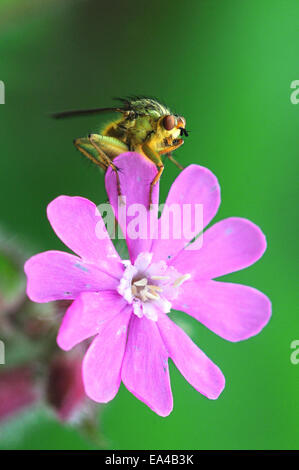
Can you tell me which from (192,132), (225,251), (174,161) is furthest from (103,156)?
(192,132)

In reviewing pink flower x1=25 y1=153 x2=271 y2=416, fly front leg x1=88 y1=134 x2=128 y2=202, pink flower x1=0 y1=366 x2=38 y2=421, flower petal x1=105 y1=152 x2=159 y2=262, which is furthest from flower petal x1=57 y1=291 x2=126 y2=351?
pink flower x1=0 y1=366 x2=38 y2=421

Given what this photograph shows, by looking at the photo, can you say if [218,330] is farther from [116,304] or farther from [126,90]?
[126,90]

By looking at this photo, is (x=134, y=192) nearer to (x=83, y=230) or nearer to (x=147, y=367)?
(x=83, y=230)

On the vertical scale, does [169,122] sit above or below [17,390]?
above

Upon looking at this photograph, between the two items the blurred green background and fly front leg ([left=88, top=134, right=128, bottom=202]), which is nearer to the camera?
fly front leg ([left=88, top=134, right=128, bottom=202])

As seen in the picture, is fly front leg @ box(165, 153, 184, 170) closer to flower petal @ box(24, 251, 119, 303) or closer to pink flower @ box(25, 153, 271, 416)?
pink flower @ box(25, 153, 271, 416)

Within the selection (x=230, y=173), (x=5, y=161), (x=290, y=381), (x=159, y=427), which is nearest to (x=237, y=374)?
(x=290, y=381)

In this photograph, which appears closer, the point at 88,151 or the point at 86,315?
the point at 86,315
